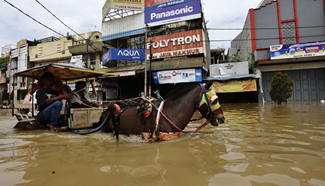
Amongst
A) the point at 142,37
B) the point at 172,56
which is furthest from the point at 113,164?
the point at 142,37

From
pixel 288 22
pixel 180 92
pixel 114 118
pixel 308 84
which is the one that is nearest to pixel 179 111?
pixel 180 92

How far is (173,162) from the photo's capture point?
7.64ft

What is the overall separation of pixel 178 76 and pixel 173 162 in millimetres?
13621

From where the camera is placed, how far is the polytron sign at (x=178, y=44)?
15594mm

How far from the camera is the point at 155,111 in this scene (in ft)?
11.5

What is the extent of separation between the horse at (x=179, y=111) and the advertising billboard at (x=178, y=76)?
1175 cm

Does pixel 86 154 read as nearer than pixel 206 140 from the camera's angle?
Yes

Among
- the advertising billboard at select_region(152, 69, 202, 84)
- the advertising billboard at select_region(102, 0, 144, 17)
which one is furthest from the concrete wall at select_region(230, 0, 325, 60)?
the advertising billboard at select_region(102, 0, 144, 17)

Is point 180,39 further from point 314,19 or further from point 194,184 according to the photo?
point 194,184

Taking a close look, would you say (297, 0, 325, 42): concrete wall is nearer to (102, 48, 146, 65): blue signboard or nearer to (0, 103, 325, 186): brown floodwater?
(102, 48, 146, 65): blue signboard

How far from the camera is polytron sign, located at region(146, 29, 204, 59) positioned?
15594mm

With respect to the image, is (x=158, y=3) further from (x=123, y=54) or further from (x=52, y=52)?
(x=52, y=52)

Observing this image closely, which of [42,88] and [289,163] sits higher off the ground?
[42,88]

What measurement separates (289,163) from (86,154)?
284cm
